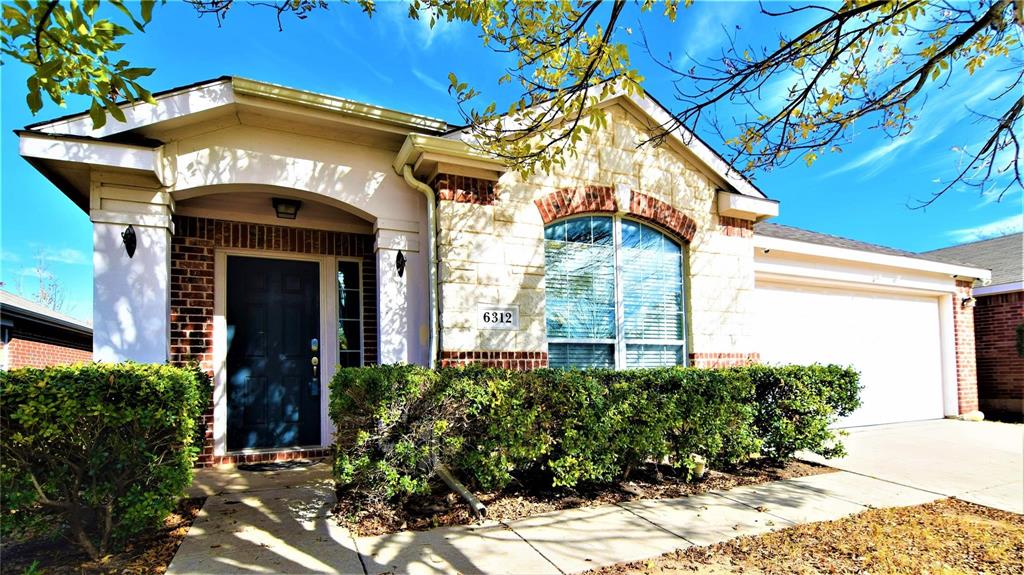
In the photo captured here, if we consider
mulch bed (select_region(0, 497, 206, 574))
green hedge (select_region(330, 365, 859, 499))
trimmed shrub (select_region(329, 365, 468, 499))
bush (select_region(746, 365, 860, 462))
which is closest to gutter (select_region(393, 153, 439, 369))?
green hedge (select_region(330, 365, 859, 499))

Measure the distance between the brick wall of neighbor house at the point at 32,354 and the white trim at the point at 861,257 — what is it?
10.8 metres

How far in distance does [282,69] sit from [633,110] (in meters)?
3.90

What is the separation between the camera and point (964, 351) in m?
10.2

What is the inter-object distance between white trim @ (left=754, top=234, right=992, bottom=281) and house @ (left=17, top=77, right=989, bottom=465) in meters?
0.82

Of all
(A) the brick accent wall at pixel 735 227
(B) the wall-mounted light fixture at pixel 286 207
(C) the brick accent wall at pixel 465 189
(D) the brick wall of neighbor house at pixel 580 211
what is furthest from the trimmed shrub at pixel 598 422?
(B) the wall-mounted light fixture at pixel 286 207

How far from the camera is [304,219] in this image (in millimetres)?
6020

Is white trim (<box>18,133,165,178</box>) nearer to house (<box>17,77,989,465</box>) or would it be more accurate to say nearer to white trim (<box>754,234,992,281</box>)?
house (<box>17,77,989,465</box>)

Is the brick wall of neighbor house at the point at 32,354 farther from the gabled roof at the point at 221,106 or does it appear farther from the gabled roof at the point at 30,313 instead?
the gabled roof at the point at 221,106

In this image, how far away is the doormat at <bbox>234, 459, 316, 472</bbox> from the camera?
17.5 ft

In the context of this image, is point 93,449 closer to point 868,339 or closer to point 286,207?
point 286,207

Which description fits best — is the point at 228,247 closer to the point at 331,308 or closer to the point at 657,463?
the point at 331,308

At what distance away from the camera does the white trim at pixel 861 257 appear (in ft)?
26.3

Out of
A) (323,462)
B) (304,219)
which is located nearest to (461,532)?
(323,462)

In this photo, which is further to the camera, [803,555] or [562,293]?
[562,293]
